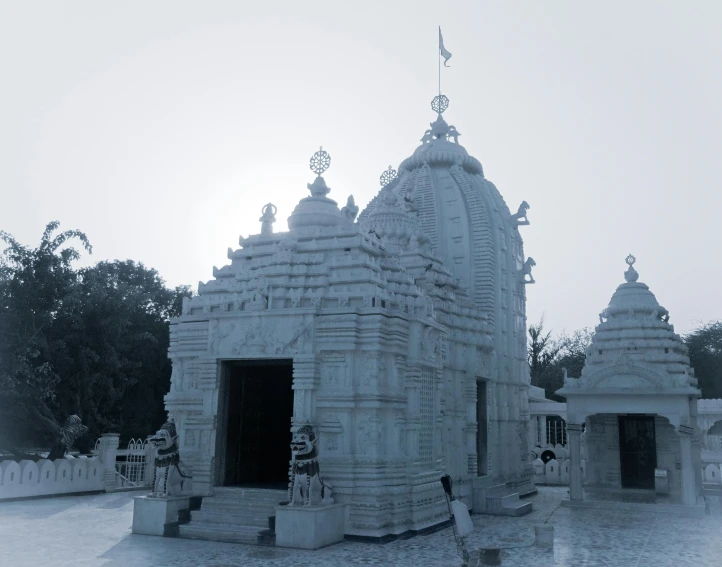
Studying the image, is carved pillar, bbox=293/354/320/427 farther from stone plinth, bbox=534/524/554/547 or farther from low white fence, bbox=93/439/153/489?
low white fence, bbox=93/439/153/489

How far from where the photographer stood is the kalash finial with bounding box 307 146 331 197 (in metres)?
17.0

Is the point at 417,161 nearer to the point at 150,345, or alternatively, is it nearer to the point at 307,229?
the point at 307,229

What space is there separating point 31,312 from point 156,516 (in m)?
14.3

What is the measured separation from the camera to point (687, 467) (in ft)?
60.5

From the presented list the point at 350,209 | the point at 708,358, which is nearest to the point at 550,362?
the point at 708,358

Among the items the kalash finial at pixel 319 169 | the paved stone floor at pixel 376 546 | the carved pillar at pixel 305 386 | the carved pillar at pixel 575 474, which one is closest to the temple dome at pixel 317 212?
the kalash finial at pixel 319 169

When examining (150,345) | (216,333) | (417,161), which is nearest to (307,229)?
(216,333)

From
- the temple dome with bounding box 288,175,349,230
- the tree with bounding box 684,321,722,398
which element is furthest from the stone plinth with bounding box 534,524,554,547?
the tree with bounding box 684,321,722,398

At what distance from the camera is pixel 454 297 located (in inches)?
773

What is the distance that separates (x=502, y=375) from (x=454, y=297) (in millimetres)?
4459

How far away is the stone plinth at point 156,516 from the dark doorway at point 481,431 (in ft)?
32.4

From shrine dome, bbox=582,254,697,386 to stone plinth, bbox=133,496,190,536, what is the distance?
1274cm

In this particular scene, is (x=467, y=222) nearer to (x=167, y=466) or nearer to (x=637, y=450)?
(x=637, y=450)

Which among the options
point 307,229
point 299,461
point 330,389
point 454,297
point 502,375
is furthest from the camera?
point 502,375
